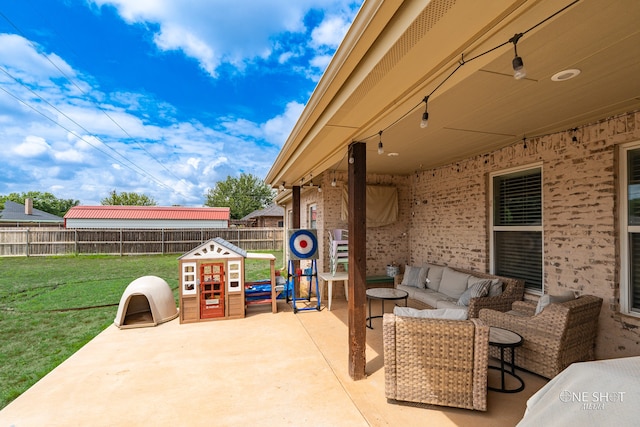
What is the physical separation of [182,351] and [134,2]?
6440mm

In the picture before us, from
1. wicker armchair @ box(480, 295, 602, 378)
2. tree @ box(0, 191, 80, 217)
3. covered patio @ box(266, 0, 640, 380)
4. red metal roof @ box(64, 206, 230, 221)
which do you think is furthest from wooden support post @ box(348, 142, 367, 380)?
tree @ box(0, 191, 80, 217)

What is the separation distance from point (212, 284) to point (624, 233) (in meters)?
5.42

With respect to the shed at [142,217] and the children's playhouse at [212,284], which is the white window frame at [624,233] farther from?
the shed at [142,217]

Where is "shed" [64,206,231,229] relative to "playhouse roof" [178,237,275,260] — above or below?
above

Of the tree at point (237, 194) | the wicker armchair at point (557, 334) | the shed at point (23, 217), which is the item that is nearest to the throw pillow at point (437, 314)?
the wicker armchair at point (557, 334)

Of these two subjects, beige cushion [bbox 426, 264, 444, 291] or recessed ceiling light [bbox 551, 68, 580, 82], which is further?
beige cushion [bbox 426, 264, 444, 291]

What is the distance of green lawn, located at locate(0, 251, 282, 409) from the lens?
3.50m

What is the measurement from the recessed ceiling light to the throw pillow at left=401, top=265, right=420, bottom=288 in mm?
4008

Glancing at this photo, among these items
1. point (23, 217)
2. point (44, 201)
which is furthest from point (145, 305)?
point (44, 201)

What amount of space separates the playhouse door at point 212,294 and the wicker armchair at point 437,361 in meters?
3.36

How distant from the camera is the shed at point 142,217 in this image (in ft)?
59.4

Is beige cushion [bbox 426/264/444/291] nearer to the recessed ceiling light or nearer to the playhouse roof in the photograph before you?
the playhouse roof

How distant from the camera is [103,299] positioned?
20.9ft

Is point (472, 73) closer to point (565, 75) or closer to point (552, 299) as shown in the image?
point (565, 75)
